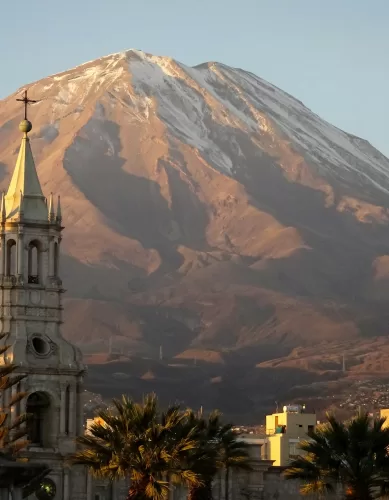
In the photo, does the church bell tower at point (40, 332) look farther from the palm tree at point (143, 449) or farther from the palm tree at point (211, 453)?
the palm tree at point (143, 449)

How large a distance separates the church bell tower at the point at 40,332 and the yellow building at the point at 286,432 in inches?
1721

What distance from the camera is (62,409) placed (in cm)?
8550

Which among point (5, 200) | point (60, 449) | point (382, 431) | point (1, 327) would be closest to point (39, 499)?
point (60, 449)

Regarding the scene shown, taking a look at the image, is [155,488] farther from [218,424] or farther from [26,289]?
[26,289]

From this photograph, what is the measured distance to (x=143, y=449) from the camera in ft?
216

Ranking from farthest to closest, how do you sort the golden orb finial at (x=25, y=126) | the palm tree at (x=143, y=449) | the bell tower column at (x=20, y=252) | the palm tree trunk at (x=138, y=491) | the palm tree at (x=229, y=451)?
the golden orb finial at (x=25, y=126) < the bell tower column at (x=20, y=252) < the palm tree at (x=229, y=451) < the palm tree at (x=143, y=449) < the palm tree trunk at (x=138, y=491)

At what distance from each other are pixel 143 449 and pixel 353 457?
7.60 metres

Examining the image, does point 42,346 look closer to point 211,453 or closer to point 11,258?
point 11,258

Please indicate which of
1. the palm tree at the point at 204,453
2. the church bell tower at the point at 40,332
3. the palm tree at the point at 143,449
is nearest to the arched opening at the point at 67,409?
the church bell tower at the point at 40,332

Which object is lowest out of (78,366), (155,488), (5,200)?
(155,488)

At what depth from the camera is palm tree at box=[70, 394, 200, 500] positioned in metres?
66.0

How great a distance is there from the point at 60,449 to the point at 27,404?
253cm

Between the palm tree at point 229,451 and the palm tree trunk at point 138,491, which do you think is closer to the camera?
the palm tree trunk at point 138,491

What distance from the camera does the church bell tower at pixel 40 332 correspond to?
84500 millimetres
